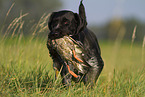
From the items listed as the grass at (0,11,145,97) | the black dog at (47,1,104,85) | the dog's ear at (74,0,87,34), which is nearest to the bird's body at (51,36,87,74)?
the black dog at (47,1,104,85)

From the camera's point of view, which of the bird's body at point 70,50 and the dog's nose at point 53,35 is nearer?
the dog's nose at point 53,35

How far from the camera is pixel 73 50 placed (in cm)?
284

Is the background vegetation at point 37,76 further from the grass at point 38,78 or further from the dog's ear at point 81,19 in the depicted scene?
the dog's ear at point 81,19

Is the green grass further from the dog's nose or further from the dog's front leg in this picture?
the dog's nose

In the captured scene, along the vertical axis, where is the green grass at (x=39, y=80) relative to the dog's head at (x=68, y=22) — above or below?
below

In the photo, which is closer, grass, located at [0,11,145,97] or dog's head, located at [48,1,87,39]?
dog's head, located at [48,1,87,39]

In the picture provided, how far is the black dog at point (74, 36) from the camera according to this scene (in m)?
2.76

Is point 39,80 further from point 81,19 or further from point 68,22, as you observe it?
point 81,19

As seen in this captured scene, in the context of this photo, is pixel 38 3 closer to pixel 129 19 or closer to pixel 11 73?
pixel 129 19

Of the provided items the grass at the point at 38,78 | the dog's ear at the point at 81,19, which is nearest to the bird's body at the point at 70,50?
the dog's ear at the point at 81,19

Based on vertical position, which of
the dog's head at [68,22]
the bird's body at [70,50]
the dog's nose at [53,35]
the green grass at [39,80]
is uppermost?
the dog's head at [68,22]

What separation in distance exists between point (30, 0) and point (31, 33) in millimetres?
29060

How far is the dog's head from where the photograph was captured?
2.74m

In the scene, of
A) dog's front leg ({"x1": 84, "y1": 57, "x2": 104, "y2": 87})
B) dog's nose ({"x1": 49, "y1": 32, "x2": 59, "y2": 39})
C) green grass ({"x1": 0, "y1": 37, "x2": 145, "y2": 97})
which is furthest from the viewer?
dog's front leg ({"x1": 84, "y1": 57, "x2": 104, "y2": 87})
